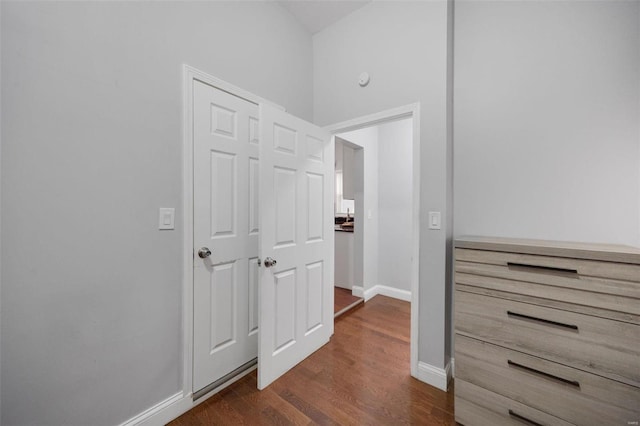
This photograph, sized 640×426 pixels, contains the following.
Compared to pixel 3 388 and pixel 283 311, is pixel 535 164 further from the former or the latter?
pixel 3 388

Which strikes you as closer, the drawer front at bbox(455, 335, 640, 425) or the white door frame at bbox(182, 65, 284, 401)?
the drawer front at bbox(455, 335, 640, 425)

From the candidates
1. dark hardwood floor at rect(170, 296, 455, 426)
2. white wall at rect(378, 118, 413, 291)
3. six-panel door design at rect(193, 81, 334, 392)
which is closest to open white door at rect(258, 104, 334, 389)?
six-panel door design at rect(193, 81, 334, 392)

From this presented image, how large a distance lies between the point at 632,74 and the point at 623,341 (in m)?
1.45

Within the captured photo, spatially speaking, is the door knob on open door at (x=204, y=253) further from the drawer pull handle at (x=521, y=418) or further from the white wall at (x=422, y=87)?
the drawer pull handle at (x=521, y=418)

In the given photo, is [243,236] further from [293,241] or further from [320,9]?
[320,9]

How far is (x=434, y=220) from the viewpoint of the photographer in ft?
5.80

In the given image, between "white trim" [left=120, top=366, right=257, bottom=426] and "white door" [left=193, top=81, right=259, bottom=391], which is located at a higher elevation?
"white door" [left=193, top=81, right=259, bottom=391]

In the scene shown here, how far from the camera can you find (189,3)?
1.51m

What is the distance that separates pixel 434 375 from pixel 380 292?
1814 millimetres

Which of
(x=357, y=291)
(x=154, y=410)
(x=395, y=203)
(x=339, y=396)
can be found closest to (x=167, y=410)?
(x=154, y=410)

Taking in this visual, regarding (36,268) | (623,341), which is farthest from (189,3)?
(623,341)

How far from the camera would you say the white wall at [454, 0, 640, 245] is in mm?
1420

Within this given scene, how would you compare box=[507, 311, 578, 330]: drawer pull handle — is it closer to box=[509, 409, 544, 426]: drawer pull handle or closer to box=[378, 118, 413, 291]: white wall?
box=[509, 409, 544, 426]: drawer pull handle

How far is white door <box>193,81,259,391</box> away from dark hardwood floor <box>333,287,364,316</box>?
1.25m
